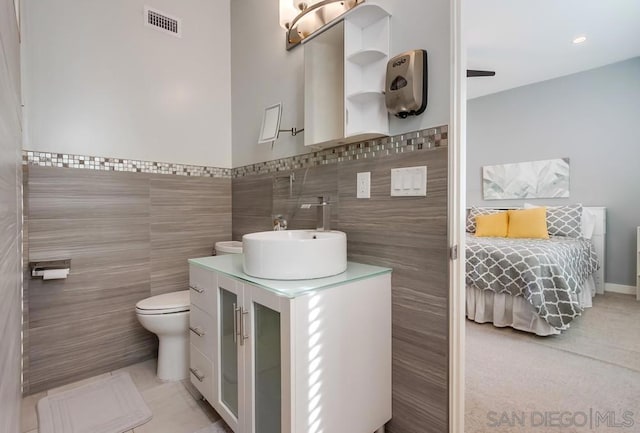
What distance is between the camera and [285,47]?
200 centimetres

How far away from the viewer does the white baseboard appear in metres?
3.46

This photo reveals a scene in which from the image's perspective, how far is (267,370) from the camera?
1152 mm

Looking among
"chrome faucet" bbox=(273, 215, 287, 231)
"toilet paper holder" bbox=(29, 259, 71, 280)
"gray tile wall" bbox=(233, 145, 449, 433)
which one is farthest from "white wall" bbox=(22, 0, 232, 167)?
"gray tile wall" bbox=(233, 145, 449, 433)

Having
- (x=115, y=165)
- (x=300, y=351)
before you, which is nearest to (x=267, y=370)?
(x=300, y=351)

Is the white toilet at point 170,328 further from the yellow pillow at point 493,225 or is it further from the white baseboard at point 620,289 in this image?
the white baseboard at point 620,289

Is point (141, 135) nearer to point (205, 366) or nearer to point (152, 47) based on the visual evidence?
point (152, 47)

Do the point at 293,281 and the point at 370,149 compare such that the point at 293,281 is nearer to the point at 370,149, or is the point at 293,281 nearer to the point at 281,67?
the point at 370,149

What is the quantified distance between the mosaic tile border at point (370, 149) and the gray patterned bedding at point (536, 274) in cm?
181

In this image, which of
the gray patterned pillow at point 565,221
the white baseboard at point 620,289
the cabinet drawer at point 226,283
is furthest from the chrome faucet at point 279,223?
the white baseboard at point 620,289

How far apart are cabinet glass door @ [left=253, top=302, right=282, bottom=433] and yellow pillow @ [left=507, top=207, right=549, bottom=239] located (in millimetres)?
3423

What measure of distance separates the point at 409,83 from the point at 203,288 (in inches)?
52.9

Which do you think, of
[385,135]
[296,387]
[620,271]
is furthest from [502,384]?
[620,271]

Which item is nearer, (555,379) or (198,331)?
(198,331)

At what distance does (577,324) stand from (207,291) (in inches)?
123
